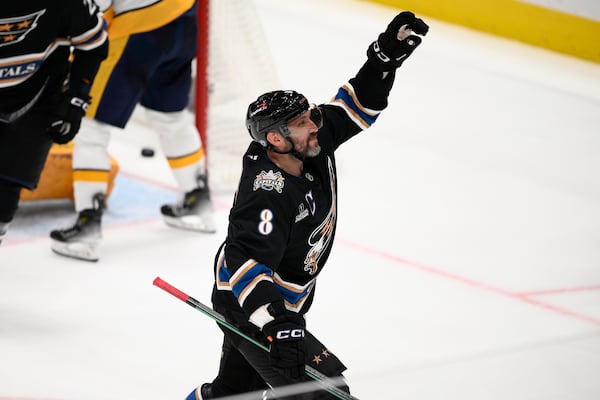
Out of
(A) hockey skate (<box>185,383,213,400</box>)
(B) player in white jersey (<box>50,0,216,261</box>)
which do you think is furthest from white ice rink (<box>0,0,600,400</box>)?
(A) hockey skate (<box>185,383,213,400</box>)

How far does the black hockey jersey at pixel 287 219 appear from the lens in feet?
8.07

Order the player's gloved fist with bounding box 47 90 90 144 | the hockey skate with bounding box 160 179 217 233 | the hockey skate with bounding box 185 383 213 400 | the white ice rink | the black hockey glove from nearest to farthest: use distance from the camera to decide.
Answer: the hockey skate with bounding box 185 383 213 400, the black hockey glove, the white ice rink, the player's gloved fist with bounding box 47 90 90 144, the hockey skate with bounding box 160 179 217 233

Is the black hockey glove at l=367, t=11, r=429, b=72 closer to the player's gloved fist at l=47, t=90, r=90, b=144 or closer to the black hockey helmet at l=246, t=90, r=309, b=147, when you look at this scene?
the black hockey helmet at l=246, t=90, r=309, b=147

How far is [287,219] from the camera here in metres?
2.53

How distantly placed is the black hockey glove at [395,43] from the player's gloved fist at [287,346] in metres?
0.88

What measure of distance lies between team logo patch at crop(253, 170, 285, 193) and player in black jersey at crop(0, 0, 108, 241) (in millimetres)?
1238

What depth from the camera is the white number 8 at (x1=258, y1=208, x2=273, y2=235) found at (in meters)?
2.46

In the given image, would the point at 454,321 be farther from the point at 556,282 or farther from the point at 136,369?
the point at 136,369

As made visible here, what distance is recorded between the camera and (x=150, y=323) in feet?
12.5

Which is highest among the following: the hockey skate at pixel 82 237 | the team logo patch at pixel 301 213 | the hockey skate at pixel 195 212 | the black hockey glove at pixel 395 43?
the black hockey glove at pixel 395 43

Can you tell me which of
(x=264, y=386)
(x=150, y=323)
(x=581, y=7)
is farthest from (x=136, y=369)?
(x=581, y=7)

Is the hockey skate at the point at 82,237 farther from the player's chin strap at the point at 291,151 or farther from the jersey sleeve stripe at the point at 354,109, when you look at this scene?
the player's chin strap at the point at 291,151

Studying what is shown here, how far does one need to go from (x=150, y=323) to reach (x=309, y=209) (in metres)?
1.38

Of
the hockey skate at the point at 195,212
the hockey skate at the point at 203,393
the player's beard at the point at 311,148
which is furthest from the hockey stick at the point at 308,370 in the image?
the hockey skate at the point at 195,212
